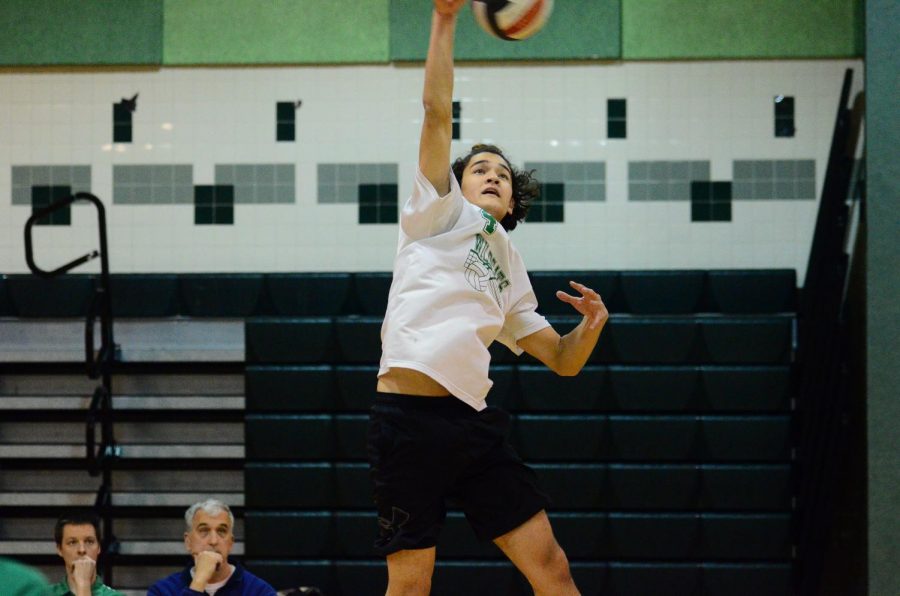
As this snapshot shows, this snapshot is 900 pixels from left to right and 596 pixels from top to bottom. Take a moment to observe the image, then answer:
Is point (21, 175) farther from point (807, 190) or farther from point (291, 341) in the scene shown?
point (807, 190)

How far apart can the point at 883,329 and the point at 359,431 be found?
265 centimetres

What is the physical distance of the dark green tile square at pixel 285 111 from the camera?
678 cm

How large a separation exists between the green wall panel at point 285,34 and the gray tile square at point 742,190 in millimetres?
2102

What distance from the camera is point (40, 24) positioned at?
22.4 ft

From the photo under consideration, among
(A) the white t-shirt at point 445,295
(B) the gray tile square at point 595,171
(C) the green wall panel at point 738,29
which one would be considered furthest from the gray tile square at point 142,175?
(A) the white t-shirt at point 445,295

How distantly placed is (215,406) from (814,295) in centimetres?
324

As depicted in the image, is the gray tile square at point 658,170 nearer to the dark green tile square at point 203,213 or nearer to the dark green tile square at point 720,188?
the dark green tile square at point 720,188

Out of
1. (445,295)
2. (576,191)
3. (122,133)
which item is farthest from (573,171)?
(445,295)

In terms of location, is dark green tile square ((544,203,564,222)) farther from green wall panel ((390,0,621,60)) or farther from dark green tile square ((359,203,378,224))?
dark green tile square ((359,203,378,224))

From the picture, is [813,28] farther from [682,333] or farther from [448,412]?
[448,412]

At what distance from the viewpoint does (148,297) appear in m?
6.53

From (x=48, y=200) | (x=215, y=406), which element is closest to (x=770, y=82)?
(x=215, y=406)

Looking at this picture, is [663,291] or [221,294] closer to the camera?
[663,291]

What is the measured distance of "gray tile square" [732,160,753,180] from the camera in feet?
21.8
